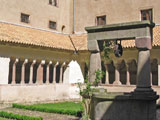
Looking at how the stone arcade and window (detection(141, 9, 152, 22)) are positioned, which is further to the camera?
window (detection(141, 9, 152, 22))

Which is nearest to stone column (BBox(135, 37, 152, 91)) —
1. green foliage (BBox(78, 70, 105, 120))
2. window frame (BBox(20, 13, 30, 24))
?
green foliage (BBox(78, 70, 105, 120))

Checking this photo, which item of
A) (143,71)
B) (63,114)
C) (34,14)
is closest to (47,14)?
(34,14)

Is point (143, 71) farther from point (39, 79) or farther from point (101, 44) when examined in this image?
point (39, 79)

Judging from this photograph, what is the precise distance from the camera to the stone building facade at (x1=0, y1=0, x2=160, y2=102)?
1767cm

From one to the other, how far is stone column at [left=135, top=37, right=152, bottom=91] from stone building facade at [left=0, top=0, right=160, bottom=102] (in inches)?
350

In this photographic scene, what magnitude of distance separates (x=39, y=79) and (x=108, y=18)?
26.2ft

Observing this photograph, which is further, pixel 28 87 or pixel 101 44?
pixel 28 87

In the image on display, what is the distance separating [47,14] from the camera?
2258cm

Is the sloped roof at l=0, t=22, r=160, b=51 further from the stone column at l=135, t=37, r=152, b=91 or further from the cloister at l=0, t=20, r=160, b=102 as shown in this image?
the stone column at l=135, t=37, r=152, b=91

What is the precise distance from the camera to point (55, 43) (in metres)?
20.5

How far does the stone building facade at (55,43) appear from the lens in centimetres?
1767

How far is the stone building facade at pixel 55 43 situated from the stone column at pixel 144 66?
8.88 metres

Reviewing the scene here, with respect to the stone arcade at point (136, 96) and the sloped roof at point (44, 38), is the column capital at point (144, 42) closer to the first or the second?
the stone arcade at point (136, 96)

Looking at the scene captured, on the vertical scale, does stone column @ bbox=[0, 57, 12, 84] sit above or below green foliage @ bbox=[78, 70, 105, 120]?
above
